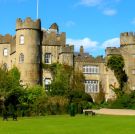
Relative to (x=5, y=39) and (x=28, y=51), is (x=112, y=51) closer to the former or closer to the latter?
(x=28, y=51)

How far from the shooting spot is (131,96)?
222ft

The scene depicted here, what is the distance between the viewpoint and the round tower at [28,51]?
2719 inches

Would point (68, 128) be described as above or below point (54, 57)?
below

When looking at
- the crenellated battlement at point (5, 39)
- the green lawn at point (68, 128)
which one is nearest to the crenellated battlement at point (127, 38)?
the crenellated battlement at point (5, 39)

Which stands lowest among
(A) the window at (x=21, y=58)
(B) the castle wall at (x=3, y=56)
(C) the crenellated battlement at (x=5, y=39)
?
(A) the window at (x=21, y=58)

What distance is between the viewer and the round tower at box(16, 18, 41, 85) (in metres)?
69.1

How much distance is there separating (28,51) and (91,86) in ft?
37.7

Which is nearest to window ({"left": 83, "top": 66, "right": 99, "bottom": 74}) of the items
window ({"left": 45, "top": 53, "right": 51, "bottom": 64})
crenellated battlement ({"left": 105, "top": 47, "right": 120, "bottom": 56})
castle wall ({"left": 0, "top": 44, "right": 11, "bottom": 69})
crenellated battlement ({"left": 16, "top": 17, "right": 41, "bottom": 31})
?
crenellated battlement ({"left": 105, "top": 47, "right": 120, "bottom": 56})

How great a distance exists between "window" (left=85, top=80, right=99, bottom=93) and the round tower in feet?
25.5

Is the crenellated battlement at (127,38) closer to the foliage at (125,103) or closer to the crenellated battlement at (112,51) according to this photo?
the crenellated battlement at (112,51)

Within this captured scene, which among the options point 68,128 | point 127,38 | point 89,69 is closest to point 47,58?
point 89,69

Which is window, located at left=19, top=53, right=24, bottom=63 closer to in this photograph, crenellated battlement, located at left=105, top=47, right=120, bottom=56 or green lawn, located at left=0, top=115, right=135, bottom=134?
crenellated battlement, located at left=105, top=47, right=120, bottom=56

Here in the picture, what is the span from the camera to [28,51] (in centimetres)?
6944

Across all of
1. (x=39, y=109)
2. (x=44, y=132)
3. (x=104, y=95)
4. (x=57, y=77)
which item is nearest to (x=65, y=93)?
(x=57, y=77)
